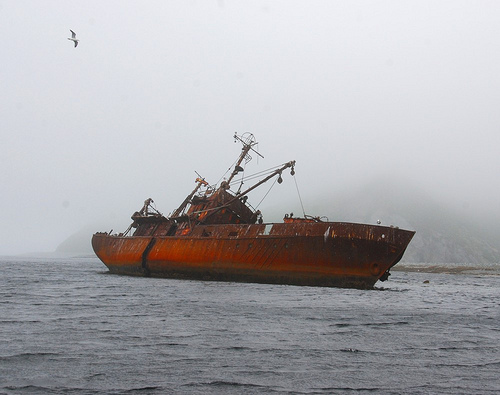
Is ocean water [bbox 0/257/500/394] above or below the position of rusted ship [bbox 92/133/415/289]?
below

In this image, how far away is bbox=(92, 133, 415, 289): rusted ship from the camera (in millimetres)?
23078

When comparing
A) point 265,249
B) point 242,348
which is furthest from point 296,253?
point 242,348

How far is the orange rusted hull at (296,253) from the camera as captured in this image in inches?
906

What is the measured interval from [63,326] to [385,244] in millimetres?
16553

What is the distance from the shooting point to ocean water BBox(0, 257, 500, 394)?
275 inches

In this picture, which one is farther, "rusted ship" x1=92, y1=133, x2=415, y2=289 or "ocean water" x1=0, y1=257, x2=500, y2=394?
"rusted ship" x1=92, y1=133, x2=415, y2=289

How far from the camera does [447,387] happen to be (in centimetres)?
699

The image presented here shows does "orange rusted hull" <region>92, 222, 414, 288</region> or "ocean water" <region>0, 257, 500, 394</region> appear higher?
"orange rusted hull" <region>92, 222, 414, 288</region>

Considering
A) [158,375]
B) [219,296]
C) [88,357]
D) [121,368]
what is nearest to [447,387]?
[158,375]

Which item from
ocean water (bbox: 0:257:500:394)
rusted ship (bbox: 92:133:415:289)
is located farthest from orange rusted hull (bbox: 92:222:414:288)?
ocean water (bbox: 0:257:500:394)

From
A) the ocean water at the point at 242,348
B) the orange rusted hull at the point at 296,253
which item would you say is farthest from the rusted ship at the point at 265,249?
the ocean water at the point at 242,348

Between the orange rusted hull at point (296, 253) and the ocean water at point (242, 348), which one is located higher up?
the orange rusted hull at point (296, 253)

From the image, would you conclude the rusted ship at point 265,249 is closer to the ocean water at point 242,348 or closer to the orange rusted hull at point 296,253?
the orange rusted hull at point 296,253

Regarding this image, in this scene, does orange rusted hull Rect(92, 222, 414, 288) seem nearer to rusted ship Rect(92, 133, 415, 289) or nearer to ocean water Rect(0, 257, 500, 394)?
rusted ship Rect(92, 133, 415, 289)
